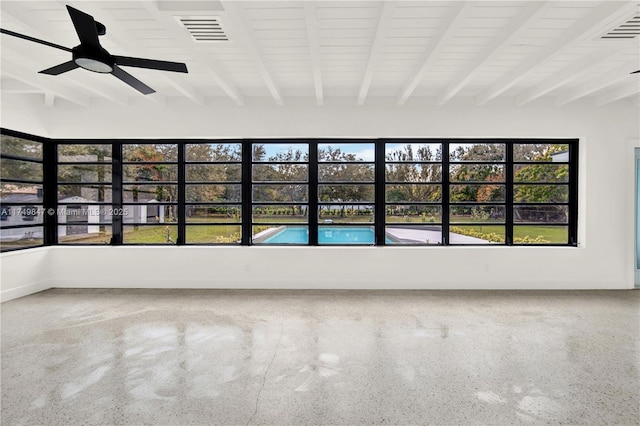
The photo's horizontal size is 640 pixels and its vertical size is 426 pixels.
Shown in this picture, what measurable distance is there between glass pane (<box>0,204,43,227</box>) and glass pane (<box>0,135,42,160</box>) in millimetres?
793

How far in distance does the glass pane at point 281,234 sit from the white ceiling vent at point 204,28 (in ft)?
9.98

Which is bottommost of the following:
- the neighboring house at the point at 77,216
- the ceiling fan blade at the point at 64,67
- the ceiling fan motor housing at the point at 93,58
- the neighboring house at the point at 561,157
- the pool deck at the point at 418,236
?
the pool deck at the point at 418,236

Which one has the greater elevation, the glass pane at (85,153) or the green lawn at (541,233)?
the glass pane at (85,153)

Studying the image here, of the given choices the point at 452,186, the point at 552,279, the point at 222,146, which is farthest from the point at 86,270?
the point at 552,279

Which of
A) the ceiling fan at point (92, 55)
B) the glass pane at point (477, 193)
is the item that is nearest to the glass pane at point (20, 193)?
the ceiling fan at point (92, 55)

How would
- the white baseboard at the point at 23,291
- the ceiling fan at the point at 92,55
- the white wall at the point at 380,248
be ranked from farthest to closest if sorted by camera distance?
the white wall at the point at 380,248 → the white baseboard at the point at 23,291 → the ceiling fan at the point at 92,55

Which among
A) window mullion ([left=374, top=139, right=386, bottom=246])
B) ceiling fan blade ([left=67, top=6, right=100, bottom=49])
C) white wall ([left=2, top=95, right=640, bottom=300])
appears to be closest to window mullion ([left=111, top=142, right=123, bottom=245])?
white wall ([left=2, top=95, right=640, bottom=300])

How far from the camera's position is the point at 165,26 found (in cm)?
287

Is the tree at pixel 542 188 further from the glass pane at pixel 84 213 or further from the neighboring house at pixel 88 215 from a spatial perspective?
the glass pane at pixel 84 213

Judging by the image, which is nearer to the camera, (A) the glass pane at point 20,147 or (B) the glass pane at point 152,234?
(A) the glass pane at point 20,147

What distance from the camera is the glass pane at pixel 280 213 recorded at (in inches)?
218

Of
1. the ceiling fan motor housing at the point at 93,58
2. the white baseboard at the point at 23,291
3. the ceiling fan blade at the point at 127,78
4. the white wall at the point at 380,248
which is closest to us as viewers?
the ceiling fan motor housing at the point at 93,58

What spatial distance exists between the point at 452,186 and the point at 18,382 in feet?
19.0

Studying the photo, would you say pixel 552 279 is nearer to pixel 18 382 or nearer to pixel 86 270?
pixel 18 382
